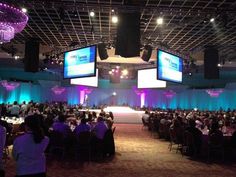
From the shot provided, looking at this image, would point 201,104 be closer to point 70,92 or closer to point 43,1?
point 70,92

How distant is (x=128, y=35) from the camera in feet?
28.8

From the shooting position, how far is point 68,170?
7406 mm

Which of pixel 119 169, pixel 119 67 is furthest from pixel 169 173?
pixel 119 67

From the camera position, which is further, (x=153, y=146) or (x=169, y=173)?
(x=153, y=146)

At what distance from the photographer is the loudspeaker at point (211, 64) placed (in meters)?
13.3

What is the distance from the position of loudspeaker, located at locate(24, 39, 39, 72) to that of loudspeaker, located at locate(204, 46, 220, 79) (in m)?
7.01

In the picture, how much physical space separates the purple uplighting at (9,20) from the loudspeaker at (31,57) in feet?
18.8

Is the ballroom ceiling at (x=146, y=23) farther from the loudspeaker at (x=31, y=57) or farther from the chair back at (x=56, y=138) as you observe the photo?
the chair back at (x=56, y=138)

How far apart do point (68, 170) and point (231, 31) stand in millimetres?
8679

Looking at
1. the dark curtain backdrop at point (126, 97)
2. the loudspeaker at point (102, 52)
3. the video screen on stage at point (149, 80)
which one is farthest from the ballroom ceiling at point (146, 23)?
the dark curtain backdrop at point (126, 97)

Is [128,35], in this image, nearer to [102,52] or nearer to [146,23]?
[146,23]

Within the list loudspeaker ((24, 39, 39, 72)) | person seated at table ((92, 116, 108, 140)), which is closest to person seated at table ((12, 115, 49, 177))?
person seated at table ((92, 116, 108, 140))

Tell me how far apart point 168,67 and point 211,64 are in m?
3.04

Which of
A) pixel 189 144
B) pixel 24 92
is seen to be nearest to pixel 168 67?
pixel 189 144
